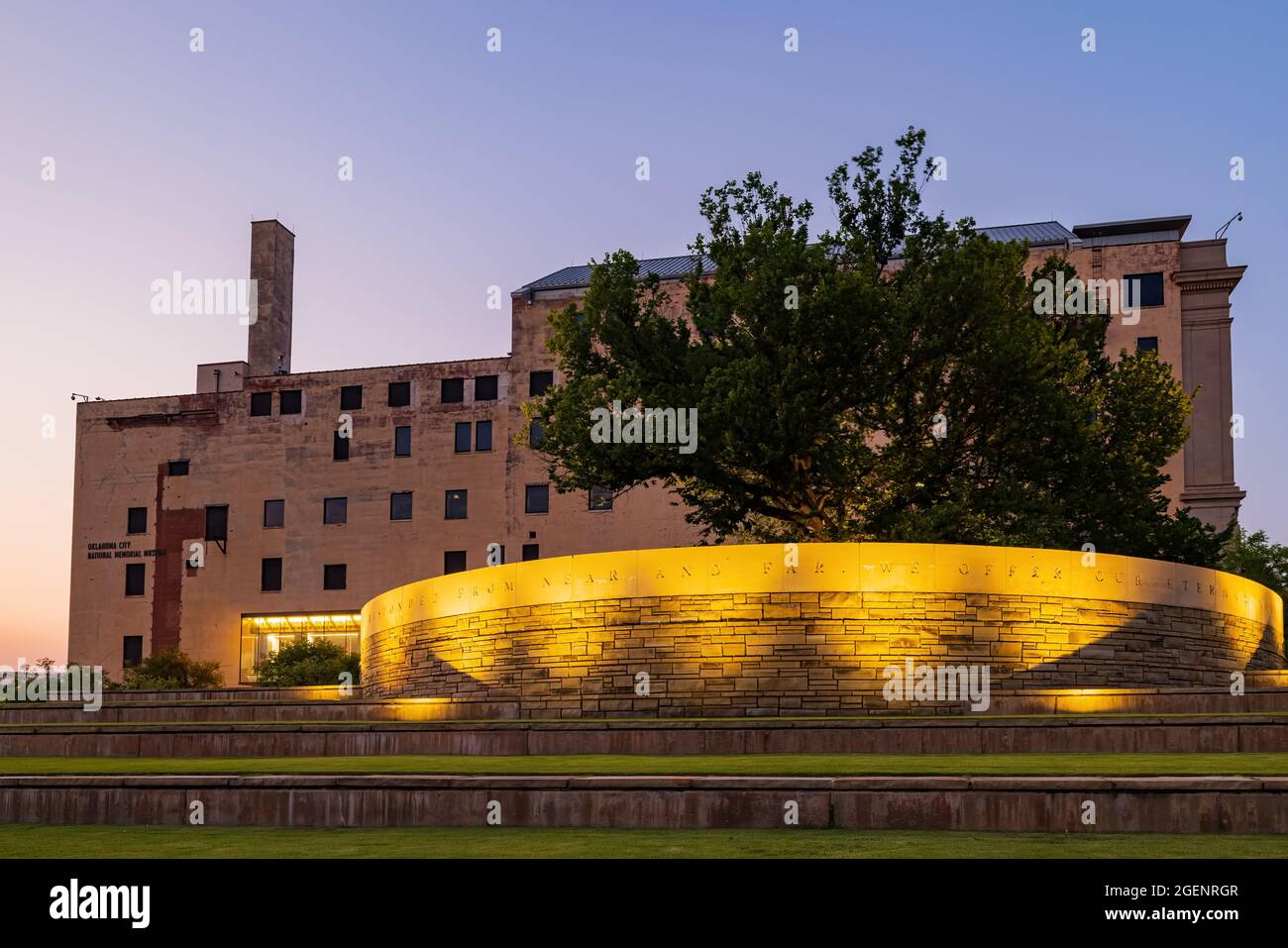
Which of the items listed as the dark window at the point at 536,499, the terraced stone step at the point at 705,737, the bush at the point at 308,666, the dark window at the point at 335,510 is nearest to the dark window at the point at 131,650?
the dark window at the point at 335,510

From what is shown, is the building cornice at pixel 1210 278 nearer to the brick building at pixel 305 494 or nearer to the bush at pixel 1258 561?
the brick building at pixel 305 494

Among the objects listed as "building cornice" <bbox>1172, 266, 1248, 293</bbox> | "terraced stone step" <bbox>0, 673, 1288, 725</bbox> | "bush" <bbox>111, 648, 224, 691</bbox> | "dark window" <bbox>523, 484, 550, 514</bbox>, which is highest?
"building cornice" <bbox>1172, 266, 1248, 293</bbox>

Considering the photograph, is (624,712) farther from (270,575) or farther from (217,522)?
→ (217,522)

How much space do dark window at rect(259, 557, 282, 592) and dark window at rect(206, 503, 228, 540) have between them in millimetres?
2602

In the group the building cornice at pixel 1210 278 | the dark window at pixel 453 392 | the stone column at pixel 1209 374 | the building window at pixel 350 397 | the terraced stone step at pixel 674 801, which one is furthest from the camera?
the building window at pixel 350 397

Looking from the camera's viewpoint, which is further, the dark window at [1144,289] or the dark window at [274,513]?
the dark window at [274,513]

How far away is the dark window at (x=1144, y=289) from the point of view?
6028 centimetres

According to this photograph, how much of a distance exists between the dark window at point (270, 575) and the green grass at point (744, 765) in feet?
161

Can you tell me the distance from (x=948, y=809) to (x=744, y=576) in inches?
593

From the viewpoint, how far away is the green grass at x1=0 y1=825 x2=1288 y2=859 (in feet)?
34.2

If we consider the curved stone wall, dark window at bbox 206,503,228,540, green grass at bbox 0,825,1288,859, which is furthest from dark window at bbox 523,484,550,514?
green grass at bbox 0,825,1288,859

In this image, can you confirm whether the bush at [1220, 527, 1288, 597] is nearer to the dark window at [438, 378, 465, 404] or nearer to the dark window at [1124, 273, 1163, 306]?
the dark window at [1124, 273, 1163, 306]
